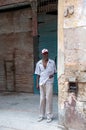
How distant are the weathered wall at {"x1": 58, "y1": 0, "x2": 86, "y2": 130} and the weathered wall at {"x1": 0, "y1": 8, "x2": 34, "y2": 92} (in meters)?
6.25

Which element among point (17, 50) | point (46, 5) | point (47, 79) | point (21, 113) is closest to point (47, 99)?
point (47, 79)

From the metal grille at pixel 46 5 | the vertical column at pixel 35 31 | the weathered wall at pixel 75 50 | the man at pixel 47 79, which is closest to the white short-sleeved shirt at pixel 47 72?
the man at pixel 47 79

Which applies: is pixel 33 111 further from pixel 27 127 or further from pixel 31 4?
pixel 31 4

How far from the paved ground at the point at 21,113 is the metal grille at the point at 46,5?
310cm

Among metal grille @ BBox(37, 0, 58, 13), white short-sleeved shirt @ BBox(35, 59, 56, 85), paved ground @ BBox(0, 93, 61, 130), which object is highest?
metal grille @ BBox(37, 0, 58, 13)

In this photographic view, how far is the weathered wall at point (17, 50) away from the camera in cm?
1375

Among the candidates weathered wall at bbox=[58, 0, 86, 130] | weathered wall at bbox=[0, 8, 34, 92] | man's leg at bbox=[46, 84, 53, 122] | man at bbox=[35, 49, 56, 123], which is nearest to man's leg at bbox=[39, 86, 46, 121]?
man at bbox=[35, 49, 56, 123]

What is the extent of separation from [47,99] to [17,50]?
604 centimetres

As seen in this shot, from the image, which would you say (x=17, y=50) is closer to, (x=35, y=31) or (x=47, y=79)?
(x=35, y=31)

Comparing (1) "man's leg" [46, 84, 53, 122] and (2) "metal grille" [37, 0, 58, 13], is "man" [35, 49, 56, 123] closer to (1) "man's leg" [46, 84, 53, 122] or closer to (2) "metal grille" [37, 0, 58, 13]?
(1) "man's leg" [46, 84, 53, 122]

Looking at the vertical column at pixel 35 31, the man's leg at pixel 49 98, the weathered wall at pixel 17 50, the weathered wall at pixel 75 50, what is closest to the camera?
the weathered wall at pixel 75 50

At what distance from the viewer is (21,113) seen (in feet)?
31.2

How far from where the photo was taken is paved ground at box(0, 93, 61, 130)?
26.6ft

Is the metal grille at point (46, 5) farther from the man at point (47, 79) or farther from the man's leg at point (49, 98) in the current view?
the man's leg at point (49, 98)
